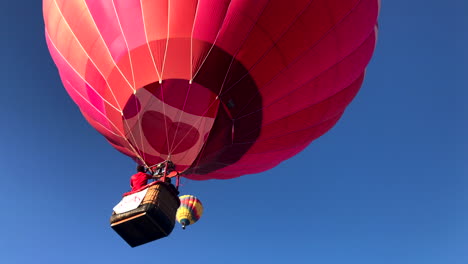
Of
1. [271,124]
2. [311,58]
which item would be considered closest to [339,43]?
[311,58]

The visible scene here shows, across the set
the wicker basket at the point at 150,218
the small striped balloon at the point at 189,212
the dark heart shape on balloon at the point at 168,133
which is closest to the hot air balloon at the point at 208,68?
the dark heart shape on balloon at the point at 168,133

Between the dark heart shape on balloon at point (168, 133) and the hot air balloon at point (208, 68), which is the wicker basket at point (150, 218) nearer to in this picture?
the hot air balloon at point (208, 68)

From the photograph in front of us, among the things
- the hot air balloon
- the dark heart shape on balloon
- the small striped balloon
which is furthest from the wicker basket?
the small striped balloon

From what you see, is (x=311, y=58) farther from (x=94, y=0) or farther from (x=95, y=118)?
(x=95, y=118)

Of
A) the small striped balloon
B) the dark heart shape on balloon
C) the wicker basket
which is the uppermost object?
the small striped balloon

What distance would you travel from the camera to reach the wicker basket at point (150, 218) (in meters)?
5.80

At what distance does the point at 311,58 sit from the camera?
670 cm

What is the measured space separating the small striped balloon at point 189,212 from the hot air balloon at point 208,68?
6.41m

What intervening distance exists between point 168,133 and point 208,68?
178cm

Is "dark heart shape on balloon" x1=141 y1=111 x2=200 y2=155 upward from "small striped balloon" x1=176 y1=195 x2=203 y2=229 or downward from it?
downward

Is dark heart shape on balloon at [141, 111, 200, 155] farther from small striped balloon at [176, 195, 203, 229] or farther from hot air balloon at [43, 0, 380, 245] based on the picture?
small striped balloon at [176, 195, 203, 229]

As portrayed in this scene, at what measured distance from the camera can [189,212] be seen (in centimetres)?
1414

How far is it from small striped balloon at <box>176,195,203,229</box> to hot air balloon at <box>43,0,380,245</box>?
6405 millimetres

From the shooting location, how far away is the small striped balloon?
14.1 metres
